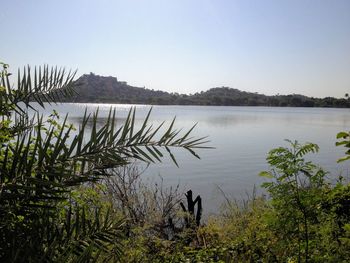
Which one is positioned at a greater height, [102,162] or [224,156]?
[102,162]

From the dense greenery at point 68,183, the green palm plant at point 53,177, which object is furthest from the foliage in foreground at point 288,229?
the green palm plant at point 53,177

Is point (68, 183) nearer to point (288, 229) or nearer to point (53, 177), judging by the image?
point (53, 177)

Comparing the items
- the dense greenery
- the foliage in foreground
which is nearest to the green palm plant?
the dense greenery

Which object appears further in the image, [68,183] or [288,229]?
[288,229]

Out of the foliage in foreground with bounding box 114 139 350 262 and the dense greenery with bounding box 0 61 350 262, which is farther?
the foliage in foreground with bounding box 114 139 350 262

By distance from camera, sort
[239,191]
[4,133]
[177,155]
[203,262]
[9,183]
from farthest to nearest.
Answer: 1. [177,155]
2. [239,191]
3. [203,262]
4. [4,133]
5. [9,183]

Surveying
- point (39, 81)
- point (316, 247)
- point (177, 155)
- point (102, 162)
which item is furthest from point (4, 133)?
point (177, 155)

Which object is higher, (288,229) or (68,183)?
(68,183)

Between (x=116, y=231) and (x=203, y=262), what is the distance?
3.69 m

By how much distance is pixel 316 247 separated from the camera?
14.3 feet

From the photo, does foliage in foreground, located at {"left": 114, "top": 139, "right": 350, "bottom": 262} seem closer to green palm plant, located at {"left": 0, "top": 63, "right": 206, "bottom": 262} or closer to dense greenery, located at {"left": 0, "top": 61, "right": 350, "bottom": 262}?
dense greenery, located at {"left": 0, "top": 61, "right": 350, "bottom": 262}

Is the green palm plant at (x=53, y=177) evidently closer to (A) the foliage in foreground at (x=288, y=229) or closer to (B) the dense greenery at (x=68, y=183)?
(B) the dense greenery at (x=68, y=183)

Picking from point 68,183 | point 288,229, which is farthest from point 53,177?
point 288,229

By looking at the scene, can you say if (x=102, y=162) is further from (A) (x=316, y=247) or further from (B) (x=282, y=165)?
(A) (x=316, y=247)
